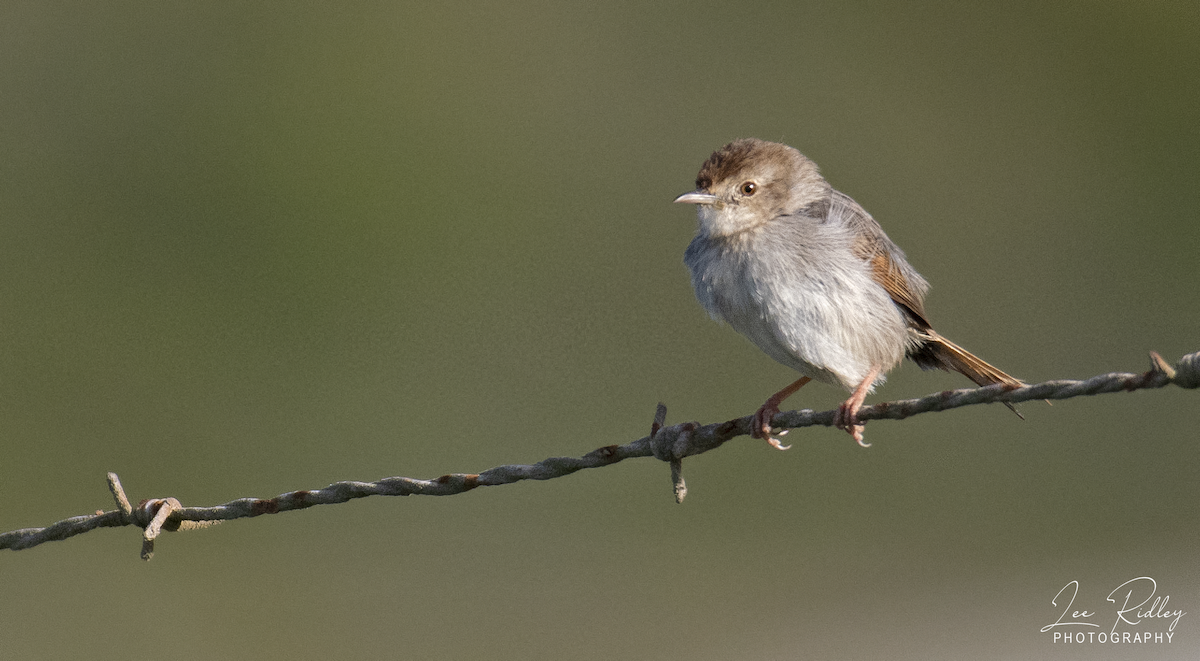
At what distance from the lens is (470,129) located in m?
15.6

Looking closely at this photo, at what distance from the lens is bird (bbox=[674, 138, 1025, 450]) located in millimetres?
4473

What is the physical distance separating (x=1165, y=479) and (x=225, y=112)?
12251mm

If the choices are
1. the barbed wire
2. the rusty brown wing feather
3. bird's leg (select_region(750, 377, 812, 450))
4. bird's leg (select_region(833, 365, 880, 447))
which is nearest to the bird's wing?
the rusty brown wing feather

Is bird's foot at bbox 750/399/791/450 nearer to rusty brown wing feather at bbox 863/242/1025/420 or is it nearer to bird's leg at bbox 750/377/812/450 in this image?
bird's leg at bbox 750/377/812/450

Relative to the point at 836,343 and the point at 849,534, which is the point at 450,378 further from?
the point at 836,343

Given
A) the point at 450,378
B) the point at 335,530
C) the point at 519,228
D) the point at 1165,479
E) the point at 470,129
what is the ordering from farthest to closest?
1. the point at 470,129
2. the point at 519,228
3. the point at 450,378
4. the point at 335,530
5. the point at 1165,479

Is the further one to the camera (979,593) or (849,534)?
(849,534)

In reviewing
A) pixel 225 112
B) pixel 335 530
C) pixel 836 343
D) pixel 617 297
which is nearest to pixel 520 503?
pixel 335 530

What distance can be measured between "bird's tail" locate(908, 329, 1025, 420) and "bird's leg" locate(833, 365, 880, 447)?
366mm

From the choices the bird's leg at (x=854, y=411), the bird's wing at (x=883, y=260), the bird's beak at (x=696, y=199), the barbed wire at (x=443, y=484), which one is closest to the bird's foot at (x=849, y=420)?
the bird's leg at (x=854, y=411)
